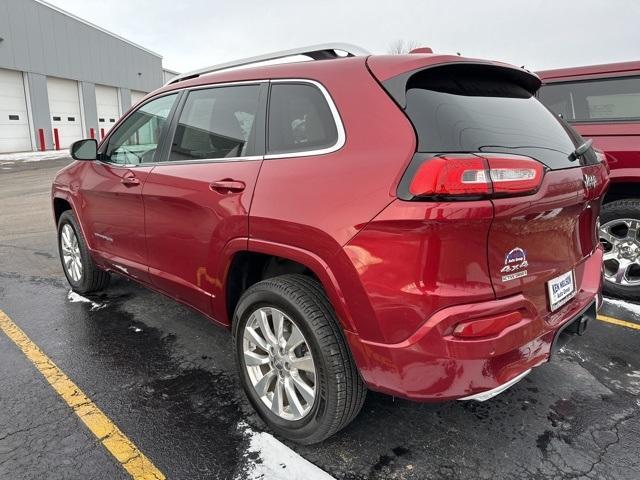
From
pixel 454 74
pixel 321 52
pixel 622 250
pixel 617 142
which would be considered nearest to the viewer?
pixel 454 74

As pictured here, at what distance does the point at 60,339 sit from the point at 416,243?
118 inches

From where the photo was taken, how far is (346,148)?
6.89 ft

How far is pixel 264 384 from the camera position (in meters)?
2.51

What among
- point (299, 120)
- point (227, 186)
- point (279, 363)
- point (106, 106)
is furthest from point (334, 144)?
point (106, 106)

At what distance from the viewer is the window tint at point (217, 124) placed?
266 centimetres

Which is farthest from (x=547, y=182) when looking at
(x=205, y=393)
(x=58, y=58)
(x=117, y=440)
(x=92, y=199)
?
(x=58, y=58)

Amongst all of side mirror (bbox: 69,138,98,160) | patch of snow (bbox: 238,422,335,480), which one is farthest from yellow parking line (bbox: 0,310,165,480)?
side mirror (bbox: 69,138,98,160)

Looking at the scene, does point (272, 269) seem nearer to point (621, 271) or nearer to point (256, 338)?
point (256, 338)

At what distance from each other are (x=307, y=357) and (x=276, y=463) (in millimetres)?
515

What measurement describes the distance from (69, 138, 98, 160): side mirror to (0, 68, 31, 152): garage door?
25.3 m

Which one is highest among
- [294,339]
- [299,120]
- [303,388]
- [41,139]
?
[41,139]

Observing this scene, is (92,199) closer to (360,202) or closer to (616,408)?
(360,202)

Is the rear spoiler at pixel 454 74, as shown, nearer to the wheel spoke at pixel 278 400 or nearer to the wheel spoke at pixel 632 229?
the wheel spoke at pixel 278 400

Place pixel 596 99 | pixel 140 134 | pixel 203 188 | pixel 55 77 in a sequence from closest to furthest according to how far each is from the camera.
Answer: pixel 203 188, pixel 140 134, pixel 596 99, pixel 55 77
